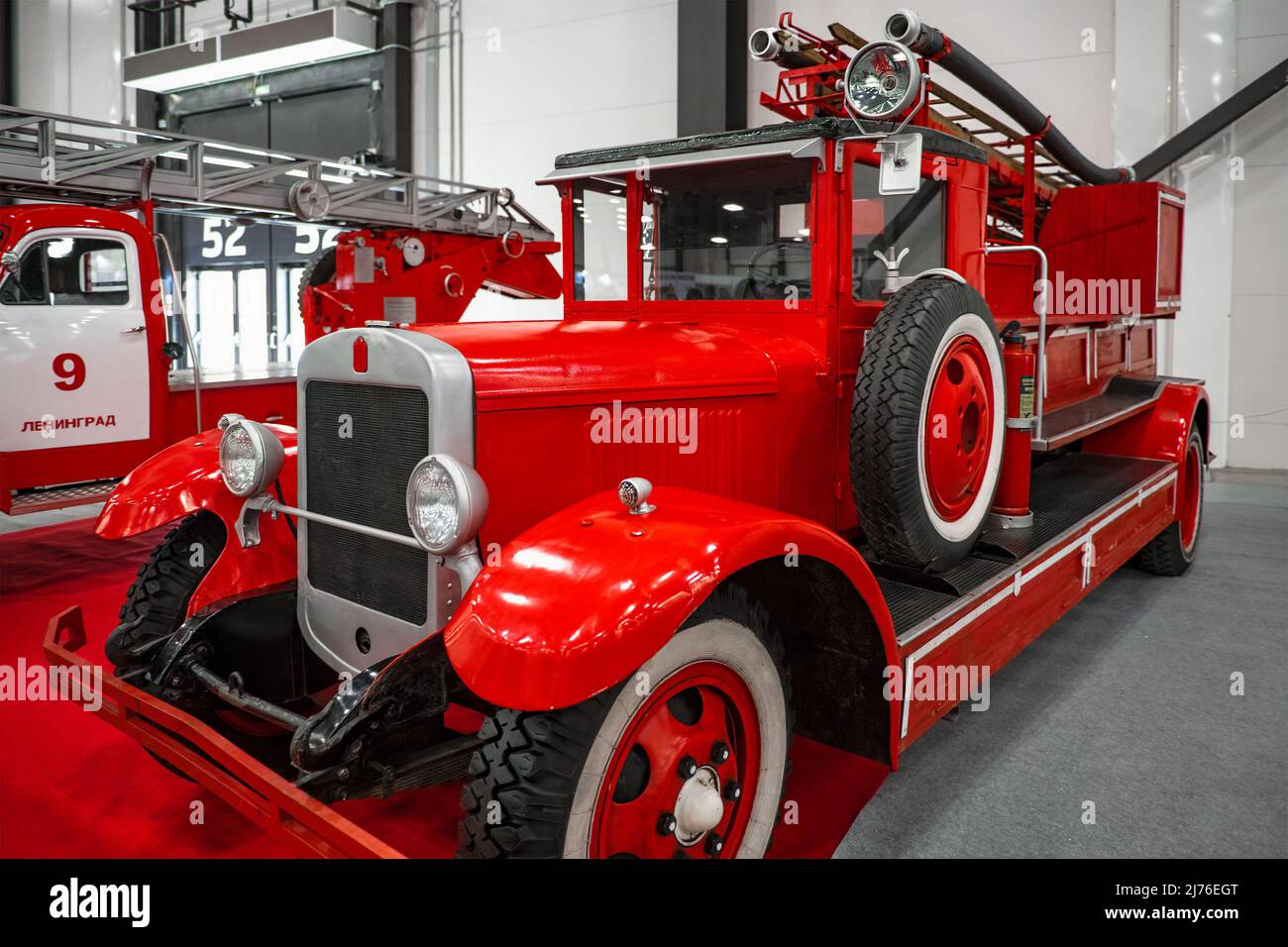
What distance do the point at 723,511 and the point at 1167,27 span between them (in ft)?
27.4

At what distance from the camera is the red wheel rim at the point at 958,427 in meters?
2.90

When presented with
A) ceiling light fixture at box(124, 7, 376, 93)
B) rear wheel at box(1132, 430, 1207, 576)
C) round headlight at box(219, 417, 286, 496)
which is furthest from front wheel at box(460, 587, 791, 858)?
ceiling light fixture at box(124, 7, 376, 93)

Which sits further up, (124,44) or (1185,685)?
(124,44)

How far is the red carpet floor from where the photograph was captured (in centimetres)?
256

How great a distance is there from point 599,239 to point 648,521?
1.65 metres

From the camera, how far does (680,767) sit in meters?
2.09

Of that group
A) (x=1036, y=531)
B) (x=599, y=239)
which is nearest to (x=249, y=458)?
(x=599, y=239)

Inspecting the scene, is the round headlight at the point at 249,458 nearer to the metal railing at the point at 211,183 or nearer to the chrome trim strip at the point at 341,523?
the chrome trim strip at the point at 341,523

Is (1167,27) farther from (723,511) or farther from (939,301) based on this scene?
(723,511)

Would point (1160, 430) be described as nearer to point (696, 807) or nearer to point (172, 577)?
point (696, 807)

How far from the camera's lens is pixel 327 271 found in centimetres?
848

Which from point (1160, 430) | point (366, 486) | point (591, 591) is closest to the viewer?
point (591, 591)

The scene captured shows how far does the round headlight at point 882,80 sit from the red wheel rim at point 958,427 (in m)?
0.73

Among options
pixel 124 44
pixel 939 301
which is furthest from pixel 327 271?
pixel 124 44
